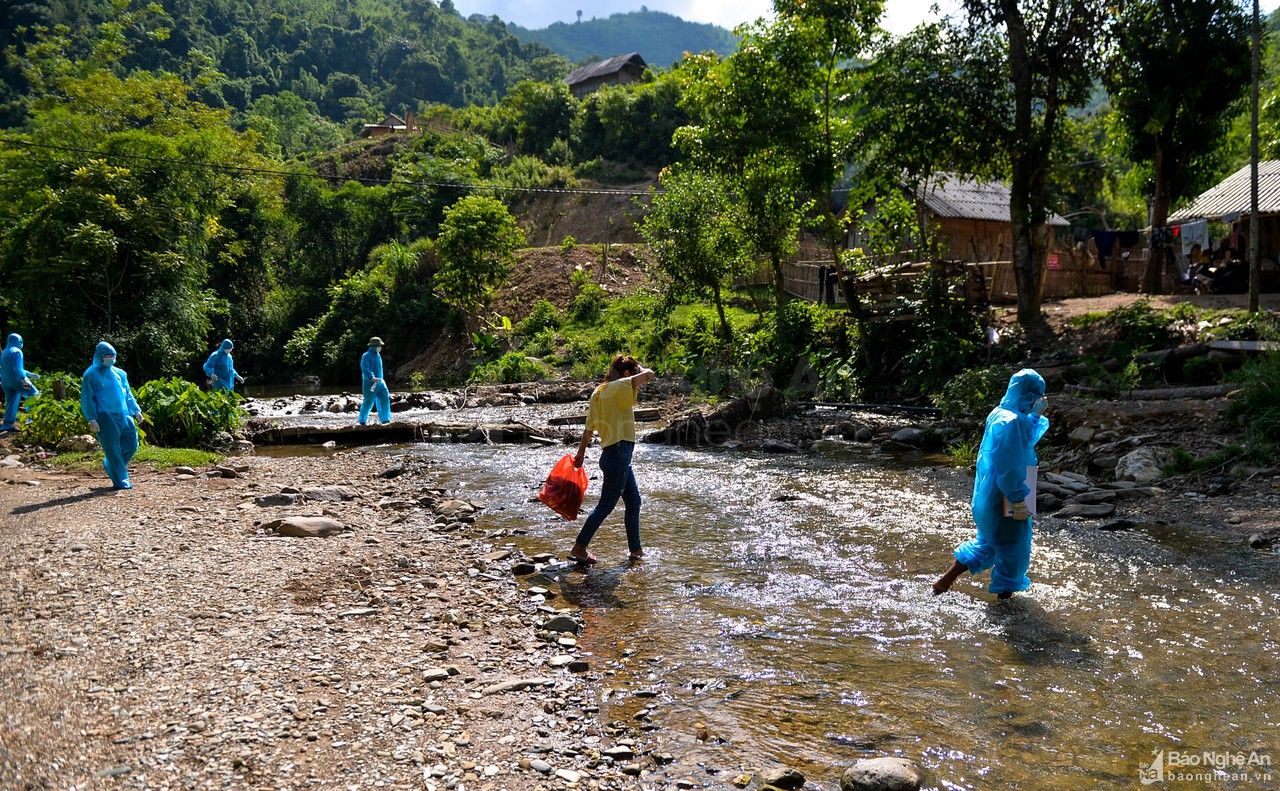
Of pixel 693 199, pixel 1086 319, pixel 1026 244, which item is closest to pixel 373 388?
pixel 693 199

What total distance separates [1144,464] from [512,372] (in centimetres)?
2159

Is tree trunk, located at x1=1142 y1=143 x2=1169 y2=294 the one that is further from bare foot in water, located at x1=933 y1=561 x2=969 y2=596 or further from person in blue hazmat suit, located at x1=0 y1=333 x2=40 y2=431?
person in blue hazmat suit, located at x1=0 y1=333 x2=40 y2=431

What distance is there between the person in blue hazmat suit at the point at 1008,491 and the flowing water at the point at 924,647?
0.37 m

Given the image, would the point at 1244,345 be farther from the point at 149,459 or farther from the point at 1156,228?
the point at 149,459

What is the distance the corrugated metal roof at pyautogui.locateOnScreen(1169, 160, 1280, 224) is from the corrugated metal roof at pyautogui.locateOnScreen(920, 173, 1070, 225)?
629 centimetres

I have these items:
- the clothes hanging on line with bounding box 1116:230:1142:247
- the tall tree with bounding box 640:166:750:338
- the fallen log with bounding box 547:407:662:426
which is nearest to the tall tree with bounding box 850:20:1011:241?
the tall tree with bounding box 640:166:750:338

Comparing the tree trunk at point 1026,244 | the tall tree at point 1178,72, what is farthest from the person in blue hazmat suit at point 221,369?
the tall tree at point 1178,72

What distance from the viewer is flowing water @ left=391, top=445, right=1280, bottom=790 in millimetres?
4586

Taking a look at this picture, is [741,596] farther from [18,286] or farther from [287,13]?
[287,13]

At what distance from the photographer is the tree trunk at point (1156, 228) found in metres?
23.9

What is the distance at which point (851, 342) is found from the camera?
889 inches

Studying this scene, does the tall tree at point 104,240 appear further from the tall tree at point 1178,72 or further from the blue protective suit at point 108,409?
the tall tree at point 1178,72

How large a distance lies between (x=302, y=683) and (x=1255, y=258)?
20402 millimetres

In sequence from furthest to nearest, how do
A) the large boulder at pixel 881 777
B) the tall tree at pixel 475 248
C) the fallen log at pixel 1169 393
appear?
the tall tree at pixel 475 248
the fallen log at pixel 1169 393
the large boulder at pixel 881 777
